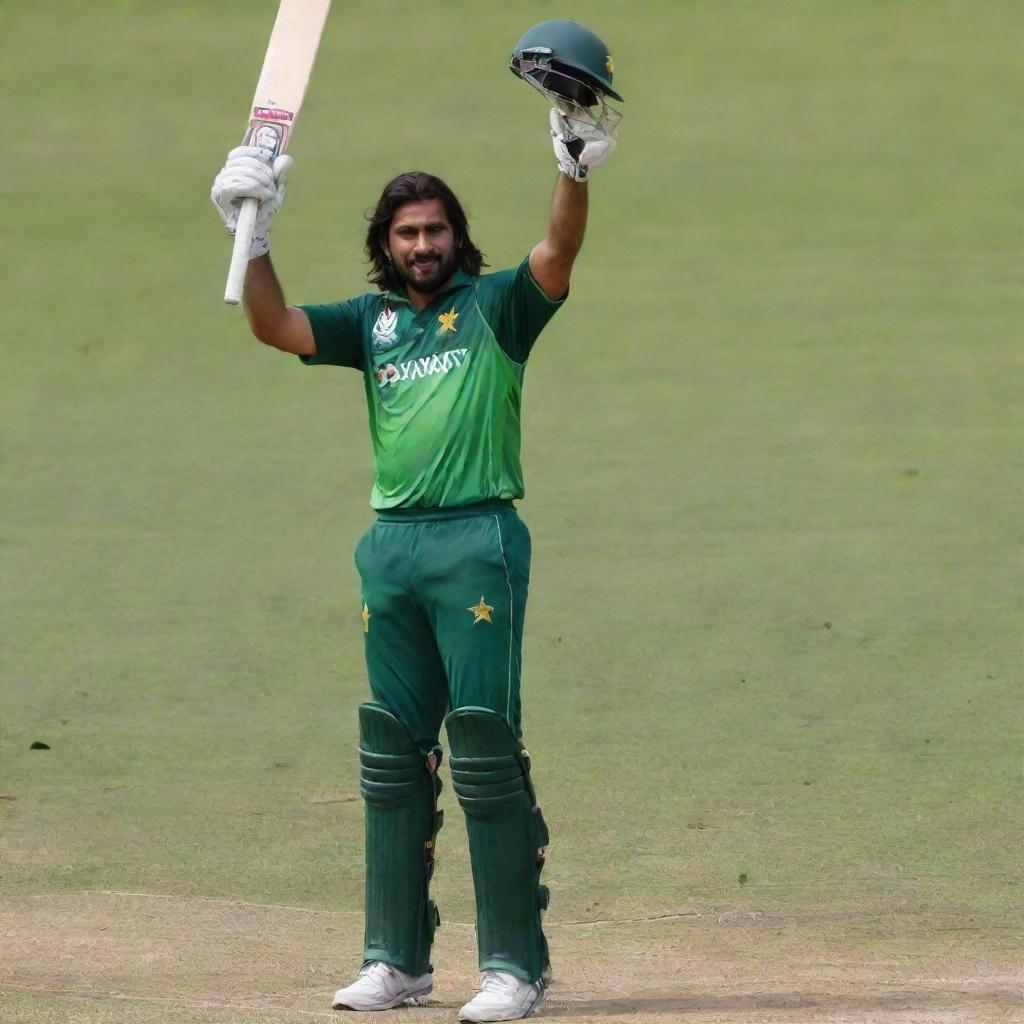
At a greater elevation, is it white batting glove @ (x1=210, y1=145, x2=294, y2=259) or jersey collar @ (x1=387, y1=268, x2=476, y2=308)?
white batting glove @ (x1=210, y1=145, x2=294, y2=259)

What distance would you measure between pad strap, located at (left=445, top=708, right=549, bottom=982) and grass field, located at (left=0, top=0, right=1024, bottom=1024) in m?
0.18

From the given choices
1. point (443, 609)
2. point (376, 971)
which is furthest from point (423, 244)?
point (376, 971)

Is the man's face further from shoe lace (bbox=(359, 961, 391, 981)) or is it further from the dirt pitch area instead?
the dirt pitch area

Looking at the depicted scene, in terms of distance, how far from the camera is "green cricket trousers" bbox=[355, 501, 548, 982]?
4.07 meters

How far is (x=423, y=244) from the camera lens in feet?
13.8

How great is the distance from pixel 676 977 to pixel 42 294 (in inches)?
284

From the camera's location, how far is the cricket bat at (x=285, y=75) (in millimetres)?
4258

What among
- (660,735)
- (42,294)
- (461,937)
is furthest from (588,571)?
(42,294)

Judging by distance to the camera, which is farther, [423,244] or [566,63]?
[423,244]

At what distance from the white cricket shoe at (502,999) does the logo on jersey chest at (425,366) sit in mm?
1260

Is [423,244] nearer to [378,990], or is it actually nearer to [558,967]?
[378,990]

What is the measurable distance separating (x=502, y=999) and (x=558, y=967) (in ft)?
1.94

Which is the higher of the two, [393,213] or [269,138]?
[269,138]

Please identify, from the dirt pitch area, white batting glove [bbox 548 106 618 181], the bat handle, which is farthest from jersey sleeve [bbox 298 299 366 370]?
the dirt pitch area
